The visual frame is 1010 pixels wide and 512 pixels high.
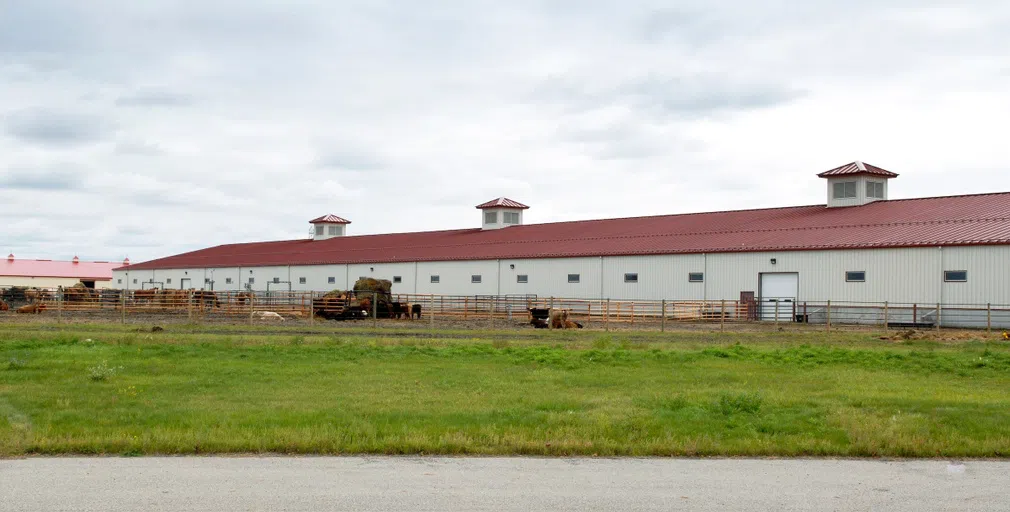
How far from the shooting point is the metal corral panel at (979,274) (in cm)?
4041

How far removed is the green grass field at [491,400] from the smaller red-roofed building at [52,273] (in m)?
98.7

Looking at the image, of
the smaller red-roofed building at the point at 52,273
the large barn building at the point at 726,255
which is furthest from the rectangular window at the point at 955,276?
the smaller red-roofed building at the point at 52,273

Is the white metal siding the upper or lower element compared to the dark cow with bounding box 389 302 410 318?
upper

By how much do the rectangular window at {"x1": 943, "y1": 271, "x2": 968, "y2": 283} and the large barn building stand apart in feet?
0.14

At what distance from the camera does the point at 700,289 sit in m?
51.3

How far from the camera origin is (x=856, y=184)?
54.9 m

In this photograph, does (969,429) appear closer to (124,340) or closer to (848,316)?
(124,340)

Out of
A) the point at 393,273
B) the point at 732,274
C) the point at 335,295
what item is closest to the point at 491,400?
the point at 335,295

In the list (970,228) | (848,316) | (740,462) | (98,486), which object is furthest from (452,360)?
(970,228)

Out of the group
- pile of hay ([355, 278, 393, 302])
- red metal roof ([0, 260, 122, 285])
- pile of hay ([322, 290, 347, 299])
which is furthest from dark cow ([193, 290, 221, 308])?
red metal roof ([0, 260, 122, 285])

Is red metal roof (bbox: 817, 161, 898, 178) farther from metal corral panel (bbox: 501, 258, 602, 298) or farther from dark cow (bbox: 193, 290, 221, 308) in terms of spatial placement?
dark cow (bbox: 193, 290, 221, 308)

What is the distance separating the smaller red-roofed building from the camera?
11412 cm

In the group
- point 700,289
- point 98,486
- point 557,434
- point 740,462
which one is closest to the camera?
point 98,486

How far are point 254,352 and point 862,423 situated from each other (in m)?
14.0
